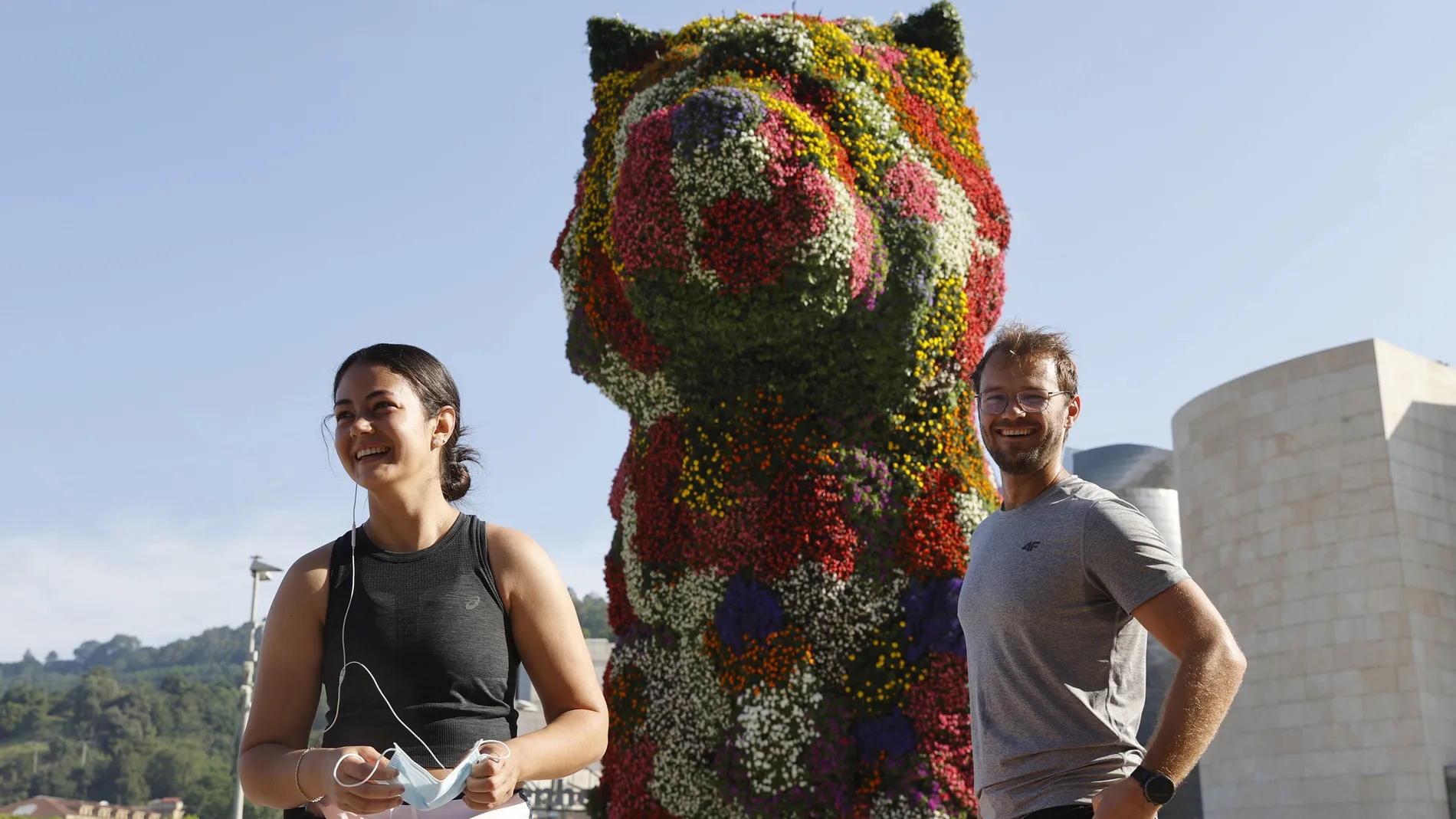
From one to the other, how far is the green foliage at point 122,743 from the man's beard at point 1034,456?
7905 centimetres

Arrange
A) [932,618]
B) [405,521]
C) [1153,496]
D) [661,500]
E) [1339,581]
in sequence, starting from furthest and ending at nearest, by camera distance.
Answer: [1153,496]
[1339,581]
[661,500]
[932,618]
[405,521]

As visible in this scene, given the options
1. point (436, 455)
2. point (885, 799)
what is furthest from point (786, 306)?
point (436, 455)

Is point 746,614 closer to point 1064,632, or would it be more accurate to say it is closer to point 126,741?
point 1064,632

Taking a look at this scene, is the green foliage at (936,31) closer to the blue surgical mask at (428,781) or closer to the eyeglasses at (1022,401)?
the eyeglasses at (1022,401)

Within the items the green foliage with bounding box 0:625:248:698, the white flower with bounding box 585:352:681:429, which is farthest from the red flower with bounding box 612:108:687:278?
the green foliage with bounding box 0:625:248:698

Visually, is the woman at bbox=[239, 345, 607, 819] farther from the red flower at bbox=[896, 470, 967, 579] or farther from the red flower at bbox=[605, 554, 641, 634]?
the red flower at bbox=[605, 554, 641, 634]

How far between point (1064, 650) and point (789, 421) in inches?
308

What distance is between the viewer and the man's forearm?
3.43 m

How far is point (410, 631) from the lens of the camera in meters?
3.61

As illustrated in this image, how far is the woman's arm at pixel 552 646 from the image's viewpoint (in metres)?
3.56

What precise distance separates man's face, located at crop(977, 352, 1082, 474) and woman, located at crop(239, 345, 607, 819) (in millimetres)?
1513

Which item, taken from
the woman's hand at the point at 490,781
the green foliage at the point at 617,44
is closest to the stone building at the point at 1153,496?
the green foliage at the point at 617,44

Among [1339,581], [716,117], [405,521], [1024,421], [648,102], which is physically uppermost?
[648,102]

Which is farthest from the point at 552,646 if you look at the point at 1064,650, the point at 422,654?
the point at 1064,650
